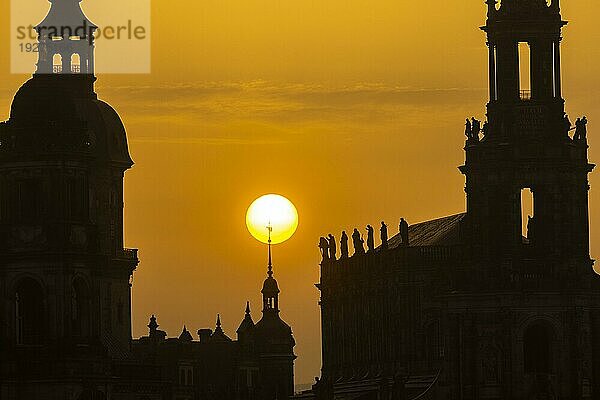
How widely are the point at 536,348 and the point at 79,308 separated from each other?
27.4 meters

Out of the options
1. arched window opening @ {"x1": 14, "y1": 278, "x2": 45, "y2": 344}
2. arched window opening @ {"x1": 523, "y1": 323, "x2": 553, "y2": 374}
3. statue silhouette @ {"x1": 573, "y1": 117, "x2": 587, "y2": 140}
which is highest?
statue silhouette @ {"x1": 573, "y1": 117, "x2": 587, "y2": 140}

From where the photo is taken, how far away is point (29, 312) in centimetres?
18838

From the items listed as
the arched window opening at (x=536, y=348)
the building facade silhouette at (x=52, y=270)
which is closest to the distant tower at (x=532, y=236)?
the arched window opening at (x=536, y=348)

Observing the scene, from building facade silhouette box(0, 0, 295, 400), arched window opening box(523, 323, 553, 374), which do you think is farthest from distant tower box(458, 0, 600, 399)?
building facade silhouette box(0, 0, 295, 400)

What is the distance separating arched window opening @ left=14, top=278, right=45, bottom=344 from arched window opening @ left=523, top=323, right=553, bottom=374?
2887 centimetres

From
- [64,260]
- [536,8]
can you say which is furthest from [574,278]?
[64,260]

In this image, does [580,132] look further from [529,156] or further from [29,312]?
[29,312]

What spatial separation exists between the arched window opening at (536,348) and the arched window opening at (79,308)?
1030 inches

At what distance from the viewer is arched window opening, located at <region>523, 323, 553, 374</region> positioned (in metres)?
189

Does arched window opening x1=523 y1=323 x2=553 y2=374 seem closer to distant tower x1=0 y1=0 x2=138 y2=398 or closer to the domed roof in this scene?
distant tower x1=0 y1=0 x2=138 y2=398

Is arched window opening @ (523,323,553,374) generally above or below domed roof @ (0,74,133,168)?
below

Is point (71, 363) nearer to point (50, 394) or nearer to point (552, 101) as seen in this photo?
point (50, 394)

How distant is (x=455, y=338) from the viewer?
18825cm

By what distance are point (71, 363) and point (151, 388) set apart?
36.6 ft
